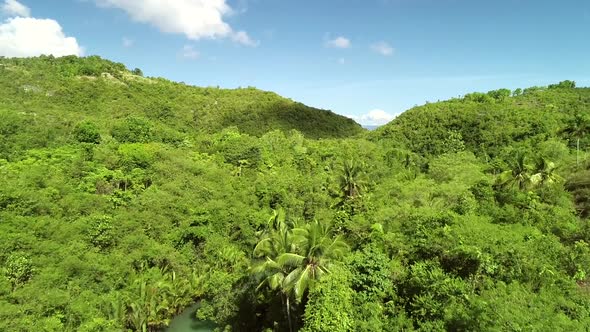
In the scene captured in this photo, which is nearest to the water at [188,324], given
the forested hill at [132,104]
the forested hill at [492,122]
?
the forested hill at [132,104]

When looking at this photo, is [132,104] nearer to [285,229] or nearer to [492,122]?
[492,122]

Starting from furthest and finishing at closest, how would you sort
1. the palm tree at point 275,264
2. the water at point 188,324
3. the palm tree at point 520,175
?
1. the palm tree at point 520,175
2. the water at point 188,324
3. the palm tree at point 275,264

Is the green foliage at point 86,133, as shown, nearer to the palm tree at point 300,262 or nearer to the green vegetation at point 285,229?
the green vegetation at point 285,229

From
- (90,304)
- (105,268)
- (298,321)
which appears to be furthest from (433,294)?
(105,268)

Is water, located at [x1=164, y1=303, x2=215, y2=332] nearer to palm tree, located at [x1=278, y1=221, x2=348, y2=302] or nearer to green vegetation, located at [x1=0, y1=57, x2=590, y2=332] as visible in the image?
green vegetation, located at [x1=0, y1=57, x2=590, y2=332]

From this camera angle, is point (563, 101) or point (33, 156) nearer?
point (33, 156)

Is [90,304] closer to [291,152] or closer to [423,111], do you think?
[291,152]

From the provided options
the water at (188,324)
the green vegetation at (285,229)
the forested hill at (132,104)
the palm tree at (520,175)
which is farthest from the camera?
the forested hill at (132,104)
